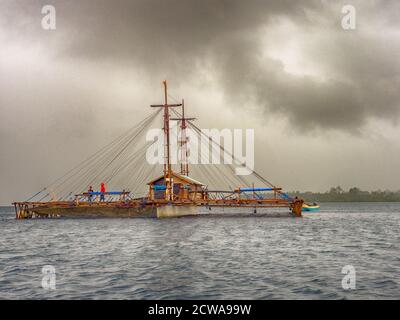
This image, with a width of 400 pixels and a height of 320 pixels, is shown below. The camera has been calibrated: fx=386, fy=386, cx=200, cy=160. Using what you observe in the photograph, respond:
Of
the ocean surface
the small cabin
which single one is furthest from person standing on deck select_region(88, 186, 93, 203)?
the ocean surface

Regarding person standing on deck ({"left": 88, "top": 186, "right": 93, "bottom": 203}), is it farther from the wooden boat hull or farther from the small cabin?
the small cabin

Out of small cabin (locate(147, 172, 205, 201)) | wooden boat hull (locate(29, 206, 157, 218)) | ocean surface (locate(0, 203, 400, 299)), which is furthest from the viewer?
small cabin (locate(147, 172, 205, 201))

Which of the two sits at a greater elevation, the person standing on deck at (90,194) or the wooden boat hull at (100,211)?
the person standing on deck at (90,194)

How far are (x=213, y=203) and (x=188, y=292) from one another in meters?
48.2

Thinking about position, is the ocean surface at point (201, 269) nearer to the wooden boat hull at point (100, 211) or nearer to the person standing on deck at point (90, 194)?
the wooden boat hull at point (100, 211)

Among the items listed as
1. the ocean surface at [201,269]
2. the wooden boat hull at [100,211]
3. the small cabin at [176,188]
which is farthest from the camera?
the small cabin at [176,188]

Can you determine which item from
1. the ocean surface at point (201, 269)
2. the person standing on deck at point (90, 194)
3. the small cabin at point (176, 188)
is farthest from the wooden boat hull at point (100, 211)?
the ocean surface at point (201, 269)

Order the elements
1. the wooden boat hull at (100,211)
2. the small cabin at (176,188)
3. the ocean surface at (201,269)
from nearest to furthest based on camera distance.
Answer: the ocean surface at (201,269) → the wooden boat hull at (100,211) → the small cabin at (176,188)

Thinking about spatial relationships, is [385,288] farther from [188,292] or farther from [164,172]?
[164,172]

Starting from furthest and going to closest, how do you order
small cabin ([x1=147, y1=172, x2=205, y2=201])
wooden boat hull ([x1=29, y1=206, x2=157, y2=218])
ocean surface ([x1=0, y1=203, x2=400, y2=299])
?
small cabin ([x1=147, y1=172, x2=205, y2=201]) < wooden boat hull ([x1=29, y1=206, x2=157, y2=218]) < ocean surface ([x1=0, y1=203, x2=400, y2=299])

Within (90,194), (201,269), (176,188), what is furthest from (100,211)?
(201,269)

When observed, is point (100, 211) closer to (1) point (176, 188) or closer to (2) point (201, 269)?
(1) point (176, 188)
